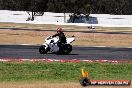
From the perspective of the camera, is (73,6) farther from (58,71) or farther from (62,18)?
(58,71)

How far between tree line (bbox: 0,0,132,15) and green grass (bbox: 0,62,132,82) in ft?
271

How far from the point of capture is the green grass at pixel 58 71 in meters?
15.7

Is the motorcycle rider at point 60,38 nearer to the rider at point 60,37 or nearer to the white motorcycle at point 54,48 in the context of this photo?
the rider at point 60,37

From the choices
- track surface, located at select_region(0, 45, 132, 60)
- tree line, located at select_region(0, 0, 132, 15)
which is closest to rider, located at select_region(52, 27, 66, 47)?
track surface, located at select_region(0, 45, 132, 60)

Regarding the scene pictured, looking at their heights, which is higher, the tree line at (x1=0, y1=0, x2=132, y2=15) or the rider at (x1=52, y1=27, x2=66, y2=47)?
the rider at (x1=52, y1=27, x2=66, y2=47)

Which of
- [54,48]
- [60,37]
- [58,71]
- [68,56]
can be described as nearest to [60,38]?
[60,37]

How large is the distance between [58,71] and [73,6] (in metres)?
93.5

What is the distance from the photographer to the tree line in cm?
10775

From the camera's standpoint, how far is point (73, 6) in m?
110

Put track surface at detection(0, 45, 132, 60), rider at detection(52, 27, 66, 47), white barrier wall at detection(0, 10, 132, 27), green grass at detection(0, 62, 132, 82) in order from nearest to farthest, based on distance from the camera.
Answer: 1. green grass at detection(0, 62, 132, 82)
2. track surface at detection(0, 45, 132, 60)
3. rider at detection(52, 27, 66, 47)
4. white barrier wall at detection(0, 10, 132, 27)

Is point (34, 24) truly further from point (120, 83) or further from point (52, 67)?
point (120, 83)

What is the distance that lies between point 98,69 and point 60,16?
70028 millimetres

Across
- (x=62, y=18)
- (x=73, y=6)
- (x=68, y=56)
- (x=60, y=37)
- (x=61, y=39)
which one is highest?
(x=60, y=37)

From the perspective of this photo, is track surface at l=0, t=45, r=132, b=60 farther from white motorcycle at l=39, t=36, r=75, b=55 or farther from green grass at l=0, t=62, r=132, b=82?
green grass at l=0, t=62, r=132, b=82
